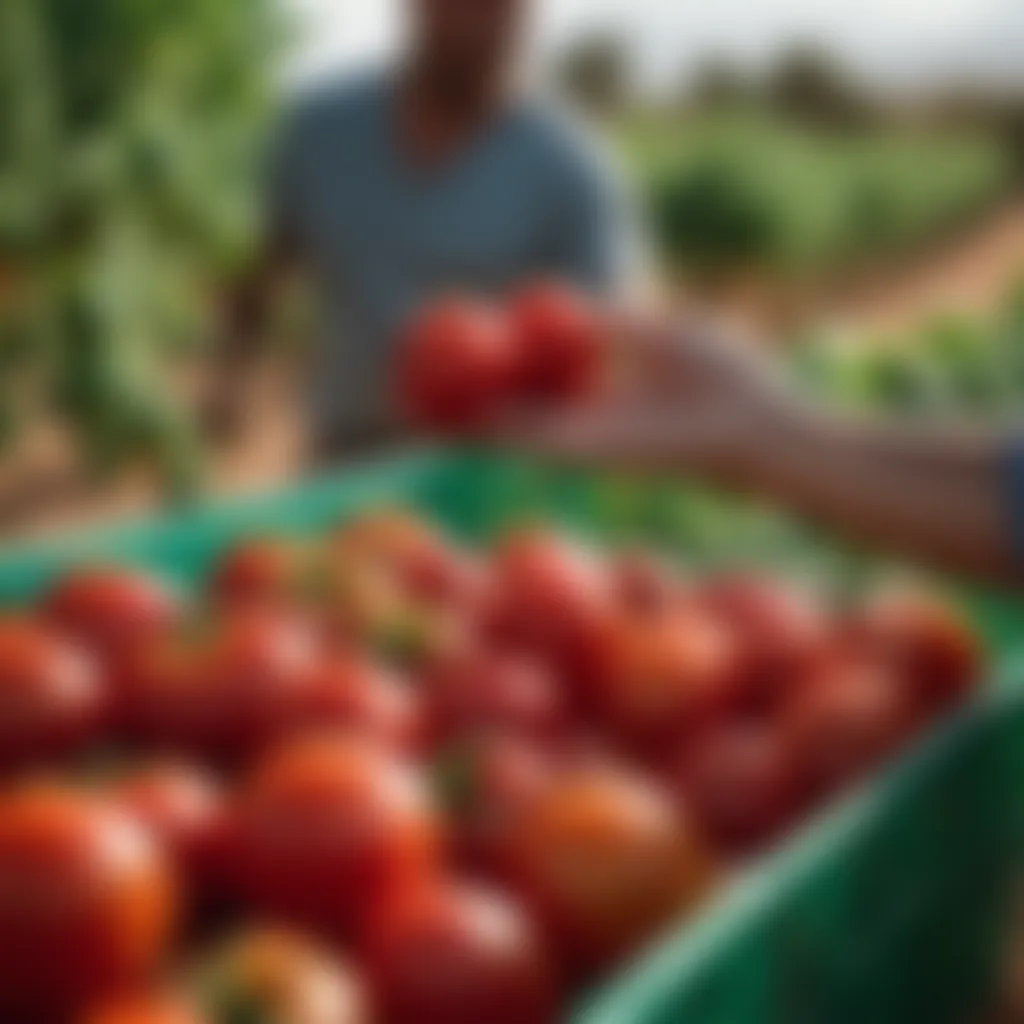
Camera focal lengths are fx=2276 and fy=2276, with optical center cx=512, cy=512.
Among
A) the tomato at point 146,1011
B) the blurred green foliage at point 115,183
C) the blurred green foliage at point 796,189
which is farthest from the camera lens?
the blurred green foliage at point 796,189

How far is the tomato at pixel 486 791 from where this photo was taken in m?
1.30

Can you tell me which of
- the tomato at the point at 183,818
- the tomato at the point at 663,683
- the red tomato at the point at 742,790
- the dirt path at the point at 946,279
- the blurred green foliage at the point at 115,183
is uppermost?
the dirt path at the point at 946,279

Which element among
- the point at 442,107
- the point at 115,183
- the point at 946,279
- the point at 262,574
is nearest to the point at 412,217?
the point at 442,107

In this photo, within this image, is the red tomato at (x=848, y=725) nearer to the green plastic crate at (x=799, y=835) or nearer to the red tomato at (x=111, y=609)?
the green plastic crate at (x=799, y=835)

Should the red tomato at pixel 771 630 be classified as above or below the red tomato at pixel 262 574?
below

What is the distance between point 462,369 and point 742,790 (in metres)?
0.71

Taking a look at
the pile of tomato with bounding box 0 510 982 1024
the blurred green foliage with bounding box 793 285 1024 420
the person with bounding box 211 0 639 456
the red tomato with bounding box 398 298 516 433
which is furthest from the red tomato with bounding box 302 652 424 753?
the person with bounding box 211 0 639 456

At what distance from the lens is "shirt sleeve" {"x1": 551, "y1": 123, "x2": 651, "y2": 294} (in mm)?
2773

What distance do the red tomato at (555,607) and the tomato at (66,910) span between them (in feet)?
1.74

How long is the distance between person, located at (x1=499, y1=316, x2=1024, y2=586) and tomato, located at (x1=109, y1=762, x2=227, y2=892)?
0.49 m

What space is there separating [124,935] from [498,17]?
185cm

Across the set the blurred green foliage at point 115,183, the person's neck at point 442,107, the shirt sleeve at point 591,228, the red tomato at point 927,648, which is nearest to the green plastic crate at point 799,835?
the red tomato at point 927,648

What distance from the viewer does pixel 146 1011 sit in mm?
1051

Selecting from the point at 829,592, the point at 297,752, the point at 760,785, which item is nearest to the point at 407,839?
the point at 297,752
